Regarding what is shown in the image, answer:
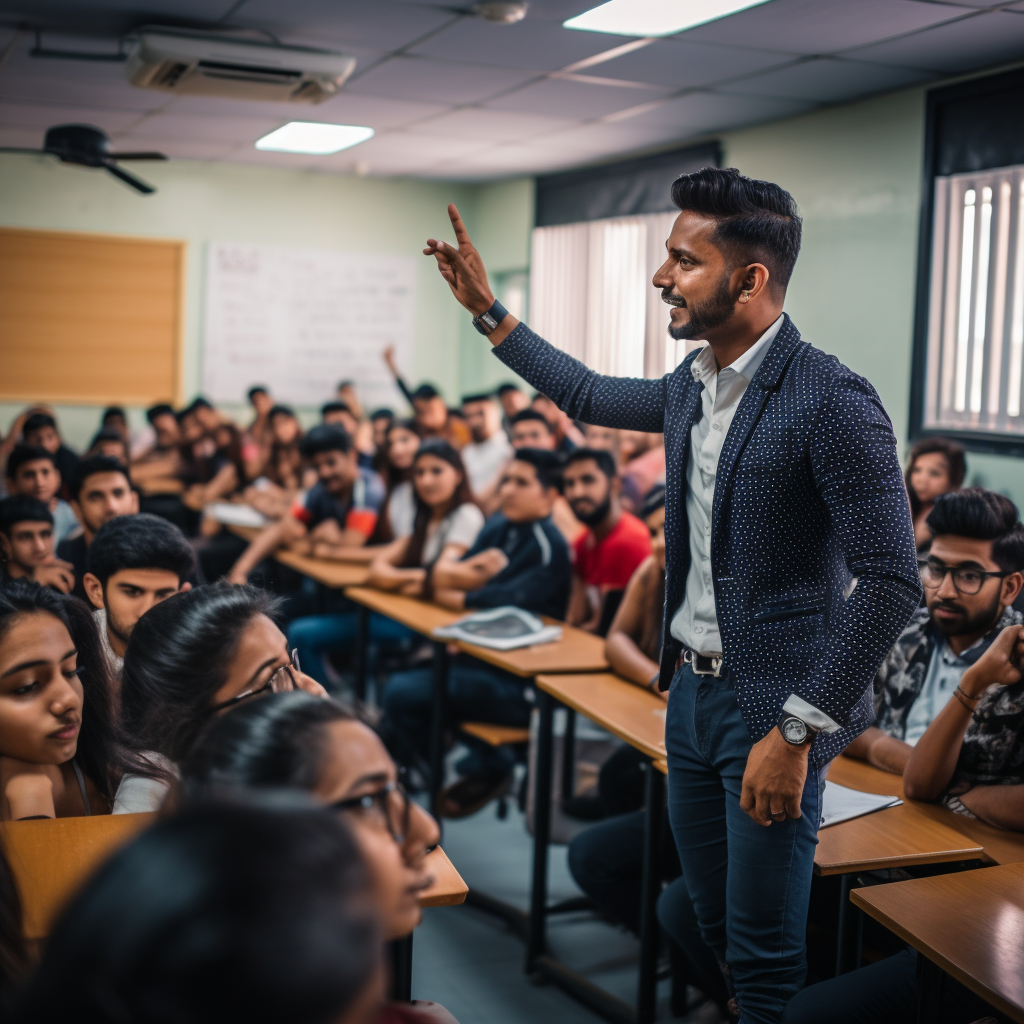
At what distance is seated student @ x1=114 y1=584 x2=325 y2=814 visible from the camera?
1613 millimetres

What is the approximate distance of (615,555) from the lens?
363 cm

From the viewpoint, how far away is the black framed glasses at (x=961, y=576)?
86.4 inches

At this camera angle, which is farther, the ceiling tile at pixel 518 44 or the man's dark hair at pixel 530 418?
the man's dark hair at pixel 530 418

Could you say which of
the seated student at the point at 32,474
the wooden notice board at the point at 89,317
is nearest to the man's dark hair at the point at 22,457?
the seated student at the point at 32,474

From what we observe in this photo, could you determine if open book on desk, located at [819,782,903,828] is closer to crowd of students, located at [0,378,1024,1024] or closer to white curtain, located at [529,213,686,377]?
crowd of students, located at [0,378,1024,1024]

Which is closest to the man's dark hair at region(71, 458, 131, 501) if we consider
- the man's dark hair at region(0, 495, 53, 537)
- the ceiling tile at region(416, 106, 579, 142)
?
A: the man's dark hair at region(0, 495, 53, 537)

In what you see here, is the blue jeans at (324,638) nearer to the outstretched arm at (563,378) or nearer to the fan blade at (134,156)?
the fan blade at (134,156)

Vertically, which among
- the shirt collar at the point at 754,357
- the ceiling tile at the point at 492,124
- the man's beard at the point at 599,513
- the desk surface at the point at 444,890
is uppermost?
the ceiling tile at the point at 492,124

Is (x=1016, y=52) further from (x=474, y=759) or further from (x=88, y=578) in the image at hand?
(x=88, y=578)

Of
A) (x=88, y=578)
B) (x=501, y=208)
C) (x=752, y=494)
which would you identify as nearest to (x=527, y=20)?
(x=88, y=578)

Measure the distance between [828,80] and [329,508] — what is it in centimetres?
284

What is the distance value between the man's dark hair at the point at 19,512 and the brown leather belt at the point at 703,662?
7.40 ft

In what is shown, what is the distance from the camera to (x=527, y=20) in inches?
151

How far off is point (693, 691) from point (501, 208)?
683cm
